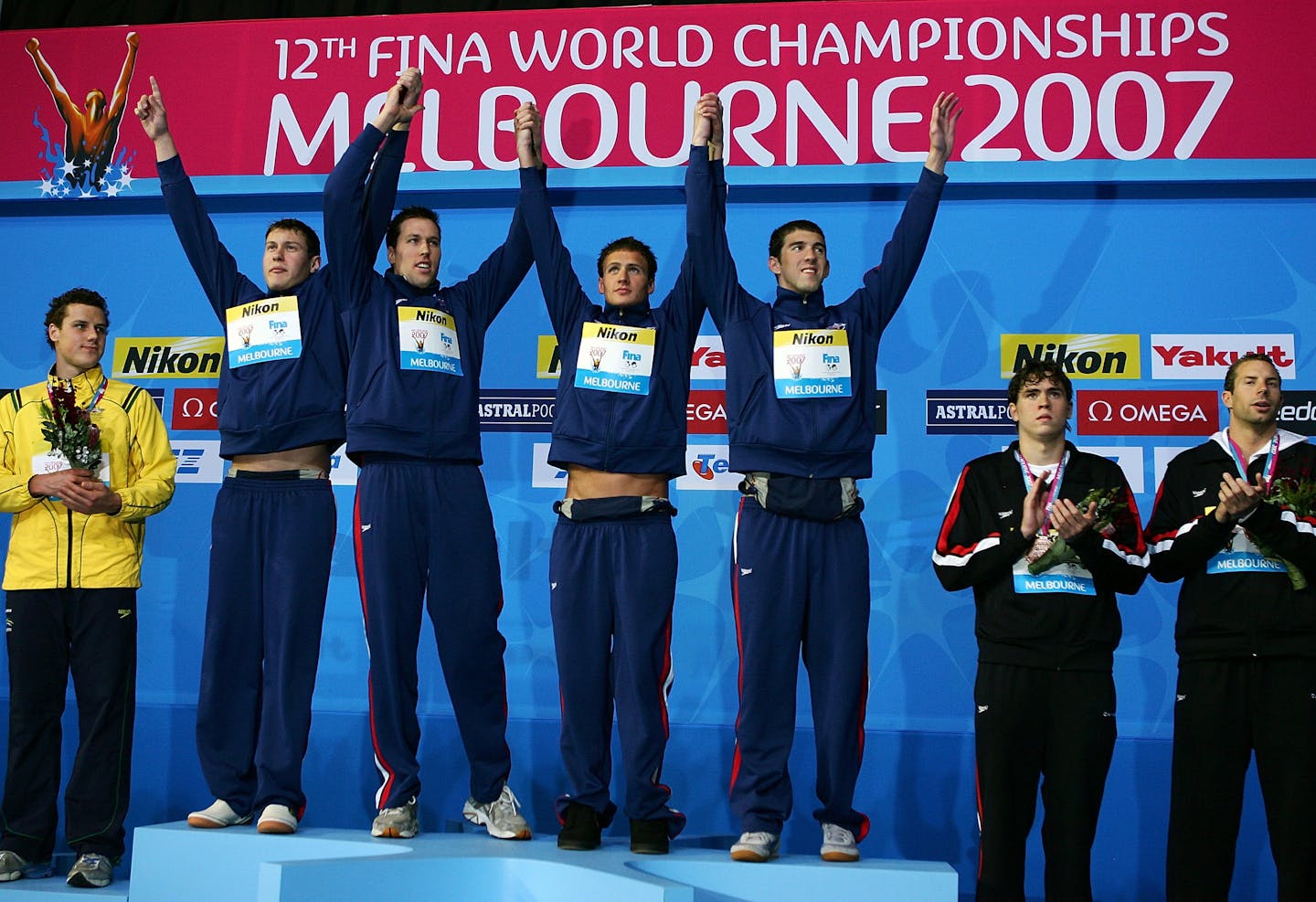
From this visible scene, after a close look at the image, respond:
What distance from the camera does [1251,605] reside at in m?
3.54

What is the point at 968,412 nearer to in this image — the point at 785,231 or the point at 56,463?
the point at 785,231

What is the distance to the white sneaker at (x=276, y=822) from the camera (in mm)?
3549

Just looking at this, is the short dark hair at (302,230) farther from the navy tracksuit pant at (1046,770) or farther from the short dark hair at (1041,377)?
the navy tracksuit pant at (1046,770)

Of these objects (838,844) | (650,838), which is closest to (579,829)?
(650,838)

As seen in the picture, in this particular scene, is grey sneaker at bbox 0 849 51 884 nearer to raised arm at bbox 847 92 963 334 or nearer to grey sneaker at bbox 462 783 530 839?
grey sneaker at bbox 462 783 530 839

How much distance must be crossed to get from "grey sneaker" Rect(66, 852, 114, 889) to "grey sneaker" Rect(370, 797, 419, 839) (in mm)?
947

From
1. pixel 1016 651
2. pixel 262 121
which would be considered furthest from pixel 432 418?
pixel 262 121

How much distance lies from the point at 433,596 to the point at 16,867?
1.59 meters

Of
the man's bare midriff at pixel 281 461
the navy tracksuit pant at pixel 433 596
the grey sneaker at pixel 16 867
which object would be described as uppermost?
the man's bare midriff at pixel 281 461

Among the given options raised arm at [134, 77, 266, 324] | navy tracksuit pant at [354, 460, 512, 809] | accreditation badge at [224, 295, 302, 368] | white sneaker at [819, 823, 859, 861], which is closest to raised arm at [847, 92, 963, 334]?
navy tracksuit pant at [354, 460, 512, 809]

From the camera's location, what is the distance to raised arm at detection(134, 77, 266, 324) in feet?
13.5

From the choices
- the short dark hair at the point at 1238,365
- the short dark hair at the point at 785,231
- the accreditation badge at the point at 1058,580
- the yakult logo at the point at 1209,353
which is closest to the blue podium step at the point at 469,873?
the accreditation badge at the point at 1058,580

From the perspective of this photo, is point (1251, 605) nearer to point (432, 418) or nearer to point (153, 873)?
point (432, 418)

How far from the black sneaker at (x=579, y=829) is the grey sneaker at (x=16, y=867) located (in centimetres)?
177
